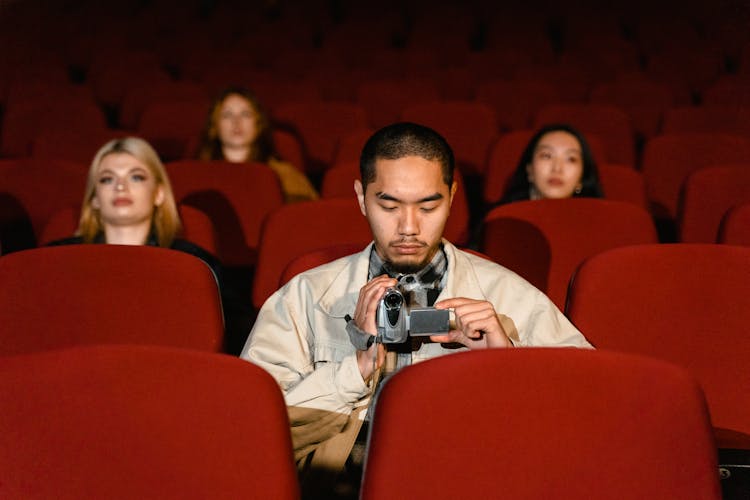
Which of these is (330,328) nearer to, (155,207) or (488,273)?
(488,273)

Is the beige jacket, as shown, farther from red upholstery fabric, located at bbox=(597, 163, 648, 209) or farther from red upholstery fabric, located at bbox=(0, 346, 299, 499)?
red upholstery fabric, located at bbox=(597, 163, 648, 209)

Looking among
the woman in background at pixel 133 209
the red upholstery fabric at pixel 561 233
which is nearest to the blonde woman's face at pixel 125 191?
the woman in background at pixel 133 209

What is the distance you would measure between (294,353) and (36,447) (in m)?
0.56

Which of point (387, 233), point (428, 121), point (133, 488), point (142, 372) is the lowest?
point (133, 488)

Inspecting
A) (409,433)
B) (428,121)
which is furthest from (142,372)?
(428,121)

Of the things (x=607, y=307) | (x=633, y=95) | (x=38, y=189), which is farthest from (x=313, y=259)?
(x=633, y=95)

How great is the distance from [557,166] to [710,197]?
508mm

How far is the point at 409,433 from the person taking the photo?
1185mm

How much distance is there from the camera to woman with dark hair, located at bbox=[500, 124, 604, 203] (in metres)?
3.04

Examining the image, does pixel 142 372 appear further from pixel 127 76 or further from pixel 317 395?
pixel 127 76

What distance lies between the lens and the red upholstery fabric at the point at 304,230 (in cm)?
256

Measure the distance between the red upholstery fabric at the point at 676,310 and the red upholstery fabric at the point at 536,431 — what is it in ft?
2.14

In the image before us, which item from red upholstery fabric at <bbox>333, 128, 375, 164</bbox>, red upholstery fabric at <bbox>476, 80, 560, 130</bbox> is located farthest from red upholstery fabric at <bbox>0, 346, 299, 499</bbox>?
red upholstery fabric at <bbox>476, 80, 560, 130</bbox>

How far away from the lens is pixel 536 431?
3.92 feet
